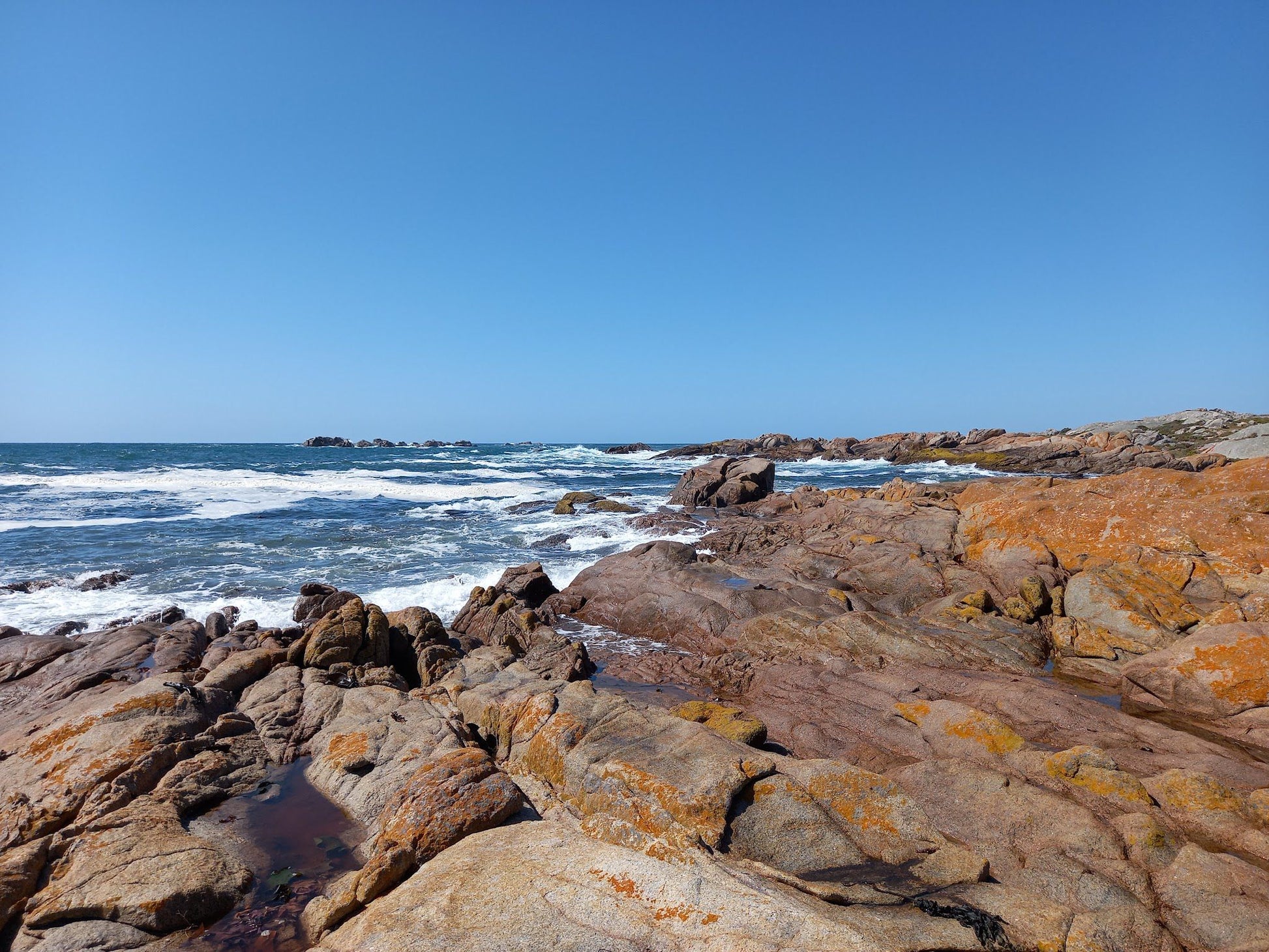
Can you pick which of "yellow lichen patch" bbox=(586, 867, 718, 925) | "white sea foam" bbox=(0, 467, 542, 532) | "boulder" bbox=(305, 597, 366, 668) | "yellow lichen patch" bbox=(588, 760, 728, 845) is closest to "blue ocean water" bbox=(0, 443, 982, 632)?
"white sea foam" bbox=(0, 467, 542, 532)

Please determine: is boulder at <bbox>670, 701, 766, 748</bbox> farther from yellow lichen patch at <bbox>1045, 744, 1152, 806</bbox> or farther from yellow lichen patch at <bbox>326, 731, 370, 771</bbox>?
yellow lichen patch at <bbox>326, 731, 370, 771</bbox>

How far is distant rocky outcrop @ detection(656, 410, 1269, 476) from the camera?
4903cm

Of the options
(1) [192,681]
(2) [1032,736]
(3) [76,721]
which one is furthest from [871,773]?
(1) [192,681]

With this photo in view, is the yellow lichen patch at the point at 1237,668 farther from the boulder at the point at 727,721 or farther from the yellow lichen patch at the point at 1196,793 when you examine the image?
the boulder at the point at 727,721

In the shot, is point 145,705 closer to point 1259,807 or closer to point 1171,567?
point 1259,807

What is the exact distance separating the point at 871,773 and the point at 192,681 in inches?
415

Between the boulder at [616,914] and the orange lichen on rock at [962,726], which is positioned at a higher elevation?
the boulder at [616,914]

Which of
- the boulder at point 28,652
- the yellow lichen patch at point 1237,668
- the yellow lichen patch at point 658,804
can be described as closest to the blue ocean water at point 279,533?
the boulder at point 28,652

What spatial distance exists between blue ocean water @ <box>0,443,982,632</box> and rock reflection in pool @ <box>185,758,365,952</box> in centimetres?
913

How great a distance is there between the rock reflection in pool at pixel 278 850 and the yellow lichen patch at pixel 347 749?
40cm

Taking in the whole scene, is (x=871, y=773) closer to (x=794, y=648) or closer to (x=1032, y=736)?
(x=1032, y=736)

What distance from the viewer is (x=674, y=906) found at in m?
3.76

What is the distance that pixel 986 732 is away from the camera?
764cm

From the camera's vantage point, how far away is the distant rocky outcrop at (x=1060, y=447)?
49.0 meters
